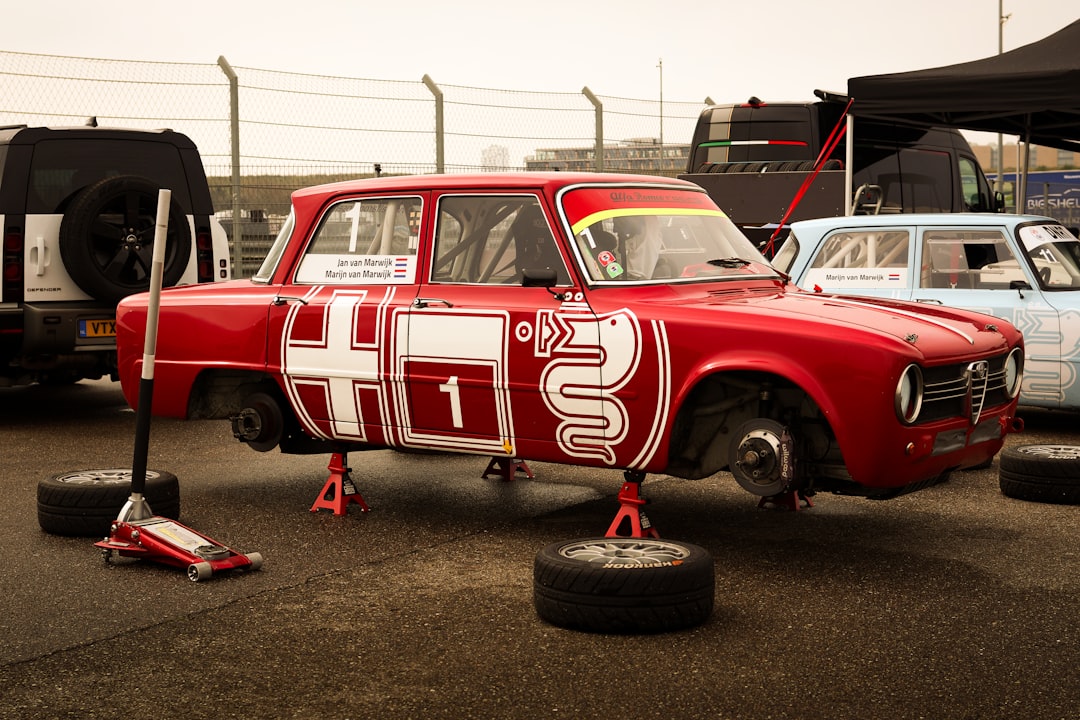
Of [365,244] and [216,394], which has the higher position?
[365,244]

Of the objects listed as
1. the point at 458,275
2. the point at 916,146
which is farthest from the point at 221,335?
the point at 916,146

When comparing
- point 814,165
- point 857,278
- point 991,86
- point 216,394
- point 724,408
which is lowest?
point 216,394

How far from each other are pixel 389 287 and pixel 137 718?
3020mm

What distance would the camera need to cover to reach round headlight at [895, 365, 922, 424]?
5.36 meters

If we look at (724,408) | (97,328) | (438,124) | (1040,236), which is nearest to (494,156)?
(438,124)

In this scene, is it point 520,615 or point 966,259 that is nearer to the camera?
point 520,615

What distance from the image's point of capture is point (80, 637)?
15.9 feet

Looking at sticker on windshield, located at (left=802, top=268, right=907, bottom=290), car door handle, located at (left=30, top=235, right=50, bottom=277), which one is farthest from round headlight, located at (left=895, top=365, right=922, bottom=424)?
car door handle, located at (left=30, top=235, right=50, bottom=277)

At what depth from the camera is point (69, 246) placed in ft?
32.4

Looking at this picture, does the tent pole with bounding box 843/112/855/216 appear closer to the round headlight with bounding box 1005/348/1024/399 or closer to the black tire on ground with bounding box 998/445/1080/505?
the black tire on ground with bounding box 998/445/1080/505

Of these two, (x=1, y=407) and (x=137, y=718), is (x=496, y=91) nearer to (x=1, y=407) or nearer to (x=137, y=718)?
(x=1, y=407)

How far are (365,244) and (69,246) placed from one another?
3.92 metres

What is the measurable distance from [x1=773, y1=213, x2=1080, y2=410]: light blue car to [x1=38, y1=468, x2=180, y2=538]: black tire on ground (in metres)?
4.47

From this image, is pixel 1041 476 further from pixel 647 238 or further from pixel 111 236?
pixel 111 236
